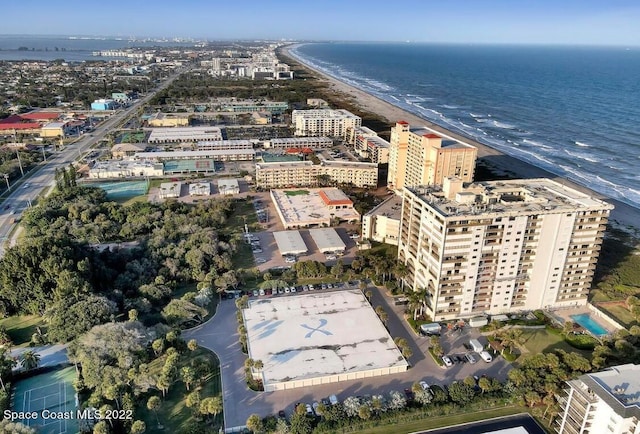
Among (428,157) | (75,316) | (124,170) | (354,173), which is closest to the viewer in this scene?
(75,316)

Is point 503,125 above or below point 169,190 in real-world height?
above

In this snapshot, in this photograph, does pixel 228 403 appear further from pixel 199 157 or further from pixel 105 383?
pixel 199 157

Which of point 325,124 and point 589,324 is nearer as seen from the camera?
point 589,324

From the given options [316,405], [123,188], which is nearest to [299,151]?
[123,188]

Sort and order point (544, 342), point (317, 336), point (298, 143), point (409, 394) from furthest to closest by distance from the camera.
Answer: point (298, 143)
point (544, 342)
point (317, 336)
point (409, 394)

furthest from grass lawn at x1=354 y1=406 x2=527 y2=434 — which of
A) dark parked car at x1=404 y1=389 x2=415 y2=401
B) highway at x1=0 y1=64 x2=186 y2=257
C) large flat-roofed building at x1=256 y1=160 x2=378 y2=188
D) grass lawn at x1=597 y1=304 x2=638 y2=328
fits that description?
large flat-roofed building at x1=256 y1=160 x2=378 y2=188

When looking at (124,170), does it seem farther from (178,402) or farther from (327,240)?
(178,402)

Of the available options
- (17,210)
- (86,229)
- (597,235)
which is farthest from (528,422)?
(17,210)

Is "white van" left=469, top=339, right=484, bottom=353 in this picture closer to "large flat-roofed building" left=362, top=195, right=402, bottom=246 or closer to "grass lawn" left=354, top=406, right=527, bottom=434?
"grass lawn" left=354, top=406, right=527, bottom=434
